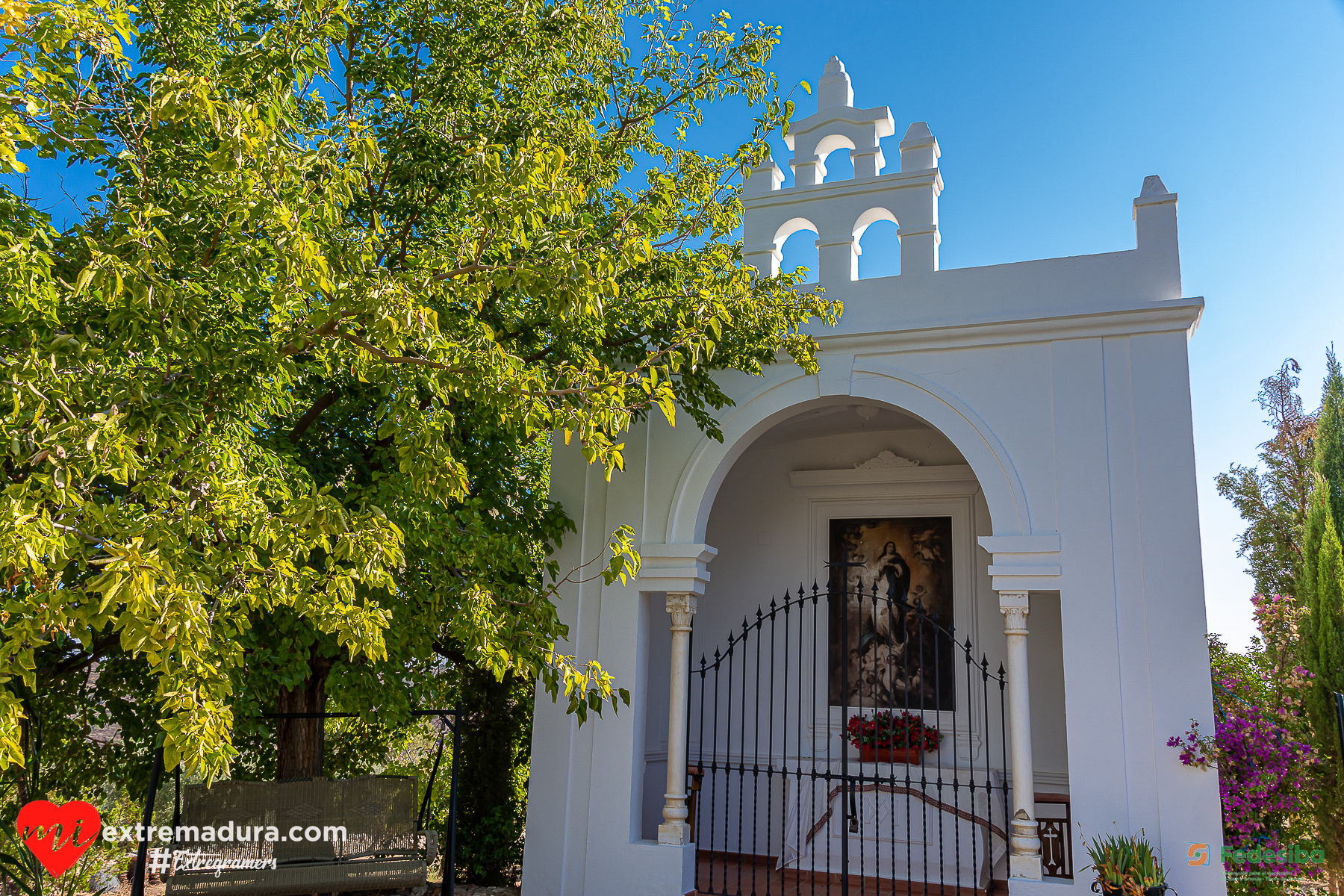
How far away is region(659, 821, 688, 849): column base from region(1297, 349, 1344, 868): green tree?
4198mm

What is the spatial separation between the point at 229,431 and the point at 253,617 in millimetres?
2359

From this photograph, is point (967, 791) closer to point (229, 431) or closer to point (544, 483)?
Result: point (544, 483)

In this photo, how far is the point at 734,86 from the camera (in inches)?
270

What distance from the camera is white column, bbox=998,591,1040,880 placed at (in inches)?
227

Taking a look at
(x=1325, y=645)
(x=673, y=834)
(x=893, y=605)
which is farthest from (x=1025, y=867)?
Result: (x=893, y=605)

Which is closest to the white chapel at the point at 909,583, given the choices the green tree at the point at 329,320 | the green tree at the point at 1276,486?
the green tree at the point at 329,320

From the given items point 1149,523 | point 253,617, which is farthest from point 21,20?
point 1149,523

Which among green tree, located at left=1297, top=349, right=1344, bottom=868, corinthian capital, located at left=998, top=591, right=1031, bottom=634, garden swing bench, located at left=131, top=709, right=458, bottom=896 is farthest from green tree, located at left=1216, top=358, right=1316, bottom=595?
garden swing bench, located at left=131, top=709, right=458, bottom=896

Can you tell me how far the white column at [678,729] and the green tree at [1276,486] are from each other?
12108 mm

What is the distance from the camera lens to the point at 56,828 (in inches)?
217

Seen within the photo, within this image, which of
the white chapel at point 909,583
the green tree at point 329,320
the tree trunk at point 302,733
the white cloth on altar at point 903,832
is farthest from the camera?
the white cloth on altar at point 903,832

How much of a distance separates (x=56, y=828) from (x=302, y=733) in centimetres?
166

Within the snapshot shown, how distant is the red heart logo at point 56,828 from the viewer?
5.29m

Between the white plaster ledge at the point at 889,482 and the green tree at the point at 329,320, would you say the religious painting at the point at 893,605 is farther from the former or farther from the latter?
the green tree at the point at 329,320
